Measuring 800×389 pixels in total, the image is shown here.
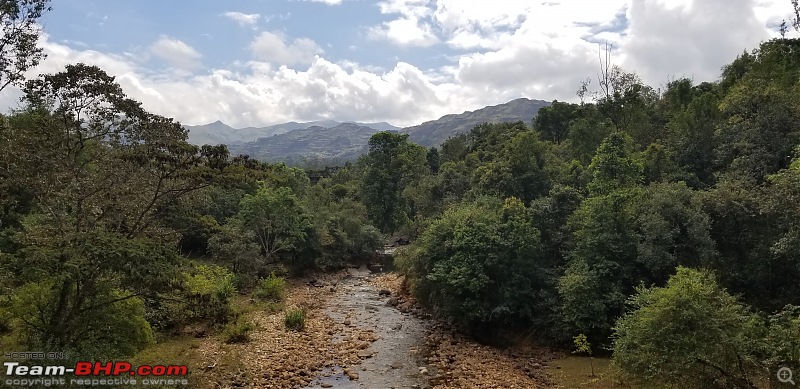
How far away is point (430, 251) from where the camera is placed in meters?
26.1

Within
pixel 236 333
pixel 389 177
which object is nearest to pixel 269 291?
pixel 236 333

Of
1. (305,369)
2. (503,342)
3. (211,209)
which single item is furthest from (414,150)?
(305,369)

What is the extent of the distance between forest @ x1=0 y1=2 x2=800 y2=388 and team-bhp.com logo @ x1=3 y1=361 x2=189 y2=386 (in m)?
0.98

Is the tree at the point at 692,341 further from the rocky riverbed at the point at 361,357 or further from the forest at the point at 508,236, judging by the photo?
the rocky riverbed at the point at 361,357

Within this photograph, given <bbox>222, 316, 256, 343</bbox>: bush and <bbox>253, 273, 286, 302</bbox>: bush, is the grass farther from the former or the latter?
<bbox>253, 273, 286, 302</bbox>: bush

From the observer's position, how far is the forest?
12.9 metres

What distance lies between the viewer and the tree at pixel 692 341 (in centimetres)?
1282

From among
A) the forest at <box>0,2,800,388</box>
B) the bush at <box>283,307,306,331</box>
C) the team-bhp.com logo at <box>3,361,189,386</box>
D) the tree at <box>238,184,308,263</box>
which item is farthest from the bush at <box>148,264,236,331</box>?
Answer: the tree at <box>238,184,308,263</box>

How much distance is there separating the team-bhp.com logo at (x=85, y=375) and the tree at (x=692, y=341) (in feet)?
44.4

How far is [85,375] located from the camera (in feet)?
34.0

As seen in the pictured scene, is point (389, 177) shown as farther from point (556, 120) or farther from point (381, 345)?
point (381, 345)

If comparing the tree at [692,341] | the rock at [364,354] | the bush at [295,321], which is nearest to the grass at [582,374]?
the tree at [692,341]

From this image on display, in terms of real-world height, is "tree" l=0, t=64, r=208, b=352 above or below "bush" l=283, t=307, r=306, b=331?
above

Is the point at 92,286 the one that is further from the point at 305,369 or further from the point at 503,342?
the point at 503,342
